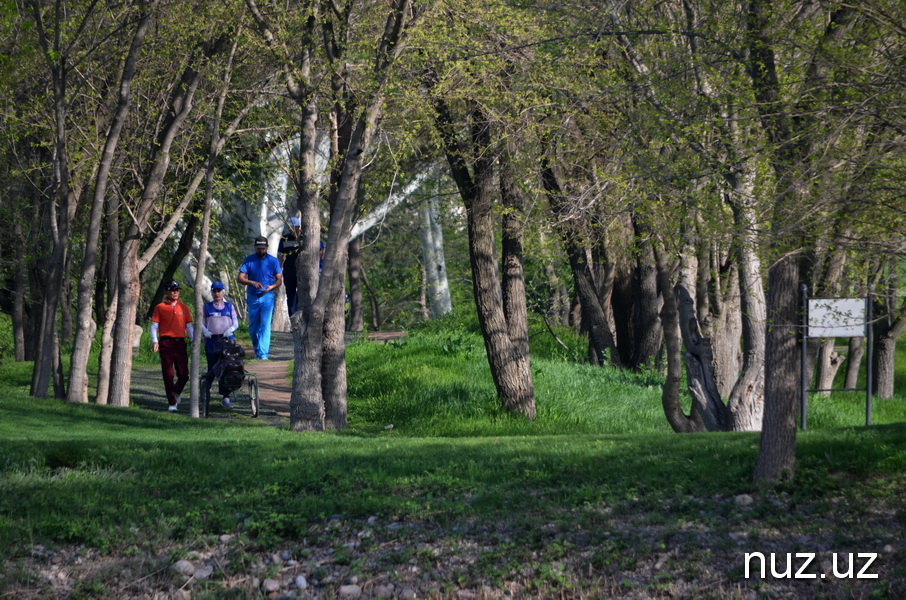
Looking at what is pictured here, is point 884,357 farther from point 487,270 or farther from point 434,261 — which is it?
point 434,261

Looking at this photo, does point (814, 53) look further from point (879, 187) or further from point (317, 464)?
point (317, 464)

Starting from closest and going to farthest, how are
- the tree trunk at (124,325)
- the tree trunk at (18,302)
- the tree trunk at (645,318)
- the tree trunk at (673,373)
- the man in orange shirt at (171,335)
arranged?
the tree trunk at (673,373) → the tree trunk at (124,325) → the man in orange shirt at (171,335) → the tree trunk at (645,318) → the tree trunk at (18,302)

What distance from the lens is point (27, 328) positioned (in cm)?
3000

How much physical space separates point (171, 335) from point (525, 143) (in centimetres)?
599

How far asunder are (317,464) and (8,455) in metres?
2.57

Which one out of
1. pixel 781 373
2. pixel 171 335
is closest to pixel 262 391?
pixel 171 335

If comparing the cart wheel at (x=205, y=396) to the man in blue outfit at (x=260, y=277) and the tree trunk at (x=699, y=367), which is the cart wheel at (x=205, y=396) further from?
the tree trunk at (x=699, y=367)

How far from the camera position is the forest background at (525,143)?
24.3ft

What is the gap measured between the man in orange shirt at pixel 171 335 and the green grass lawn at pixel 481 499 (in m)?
3.88

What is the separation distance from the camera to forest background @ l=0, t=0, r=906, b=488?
7406 mm

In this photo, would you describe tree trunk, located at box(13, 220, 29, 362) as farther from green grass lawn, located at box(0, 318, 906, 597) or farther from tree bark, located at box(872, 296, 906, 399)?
tree bark, located at box(872, 296, 906, 399)

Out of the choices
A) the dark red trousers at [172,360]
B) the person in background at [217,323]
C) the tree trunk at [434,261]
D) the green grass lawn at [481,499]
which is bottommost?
the green grass lawn at [481,499]

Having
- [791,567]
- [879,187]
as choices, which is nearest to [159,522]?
[791,567]

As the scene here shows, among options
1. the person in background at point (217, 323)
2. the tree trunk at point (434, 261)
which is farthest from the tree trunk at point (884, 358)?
the person in background at point (217, 323)
